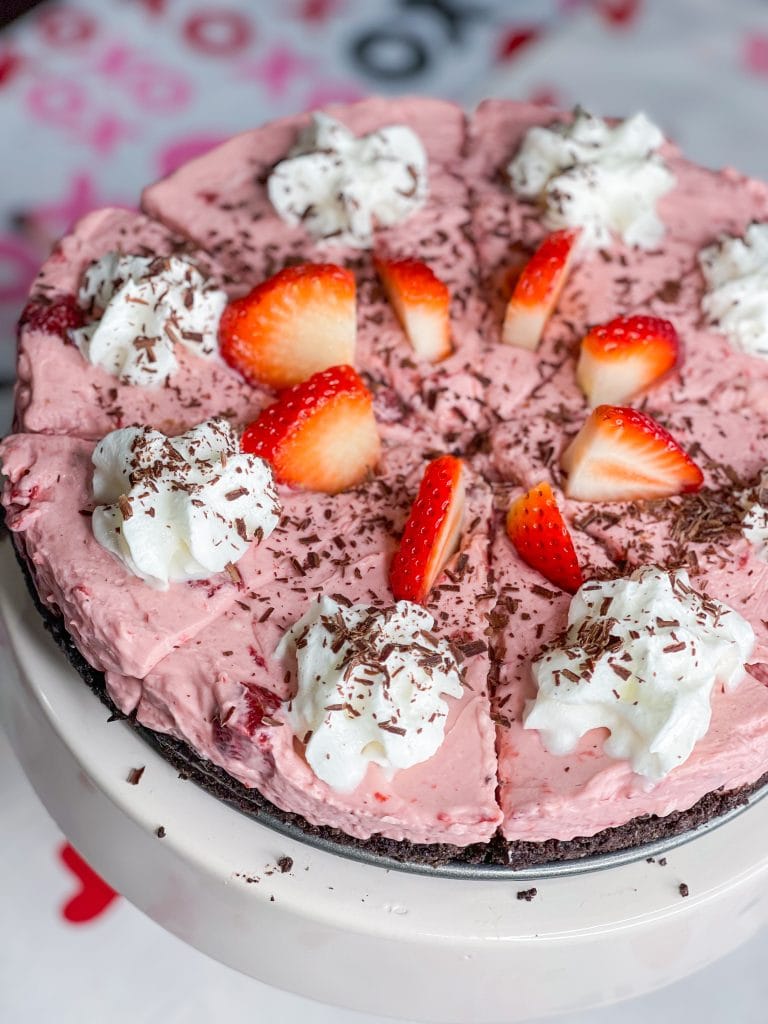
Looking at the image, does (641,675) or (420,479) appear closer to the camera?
(641,675)

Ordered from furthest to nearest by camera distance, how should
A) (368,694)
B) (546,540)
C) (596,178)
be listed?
(596,178), (546,540), (368,694)

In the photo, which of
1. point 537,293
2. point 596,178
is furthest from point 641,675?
point 596,178

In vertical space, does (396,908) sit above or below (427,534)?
below

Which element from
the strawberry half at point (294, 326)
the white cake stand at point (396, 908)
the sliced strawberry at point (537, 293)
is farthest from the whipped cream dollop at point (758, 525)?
the strawberry half at point (294, 326)

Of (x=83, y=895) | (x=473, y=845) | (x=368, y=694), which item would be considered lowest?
(x=83, y=895)

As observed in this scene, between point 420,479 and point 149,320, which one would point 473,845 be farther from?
Result: point 149,320

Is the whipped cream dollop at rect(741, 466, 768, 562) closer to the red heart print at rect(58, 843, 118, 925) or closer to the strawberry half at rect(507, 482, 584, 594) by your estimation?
the strawberry half at rect(507, 482, 584, 594)

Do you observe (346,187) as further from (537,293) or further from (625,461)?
(625,461)

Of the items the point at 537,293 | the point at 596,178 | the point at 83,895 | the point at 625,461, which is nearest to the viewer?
the point at 625,461
